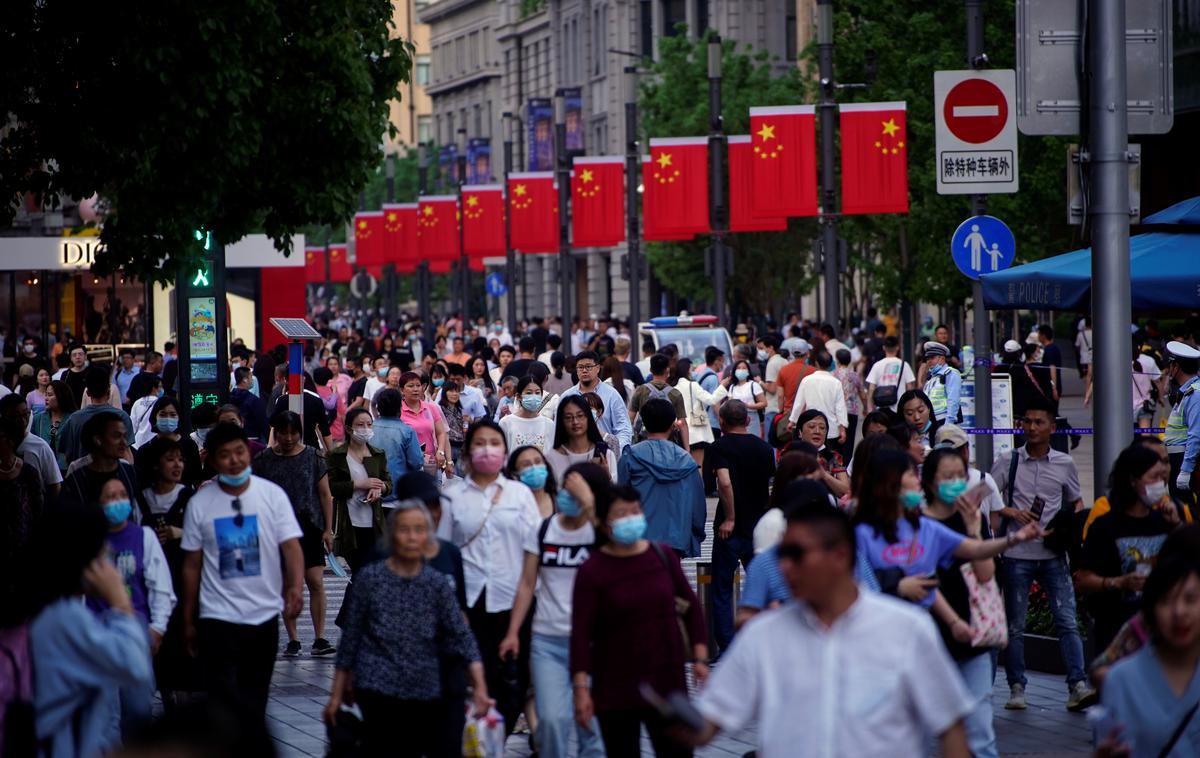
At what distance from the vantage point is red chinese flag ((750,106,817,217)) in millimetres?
31859

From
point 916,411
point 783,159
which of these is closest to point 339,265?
point 783,159

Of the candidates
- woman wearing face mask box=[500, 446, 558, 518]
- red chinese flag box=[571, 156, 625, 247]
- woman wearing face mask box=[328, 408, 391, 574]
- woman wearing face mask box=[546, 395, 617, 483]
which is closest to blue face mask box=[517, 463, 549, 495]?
woman wearing face mask box=[500, 446, 558, 518]

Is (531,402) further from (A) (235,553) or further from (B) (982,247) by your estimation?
(A) (235,553)

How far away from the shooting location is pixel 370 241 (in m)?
66.4

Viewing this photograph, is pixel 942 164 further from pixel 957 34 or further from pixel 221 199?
pixel 957 34

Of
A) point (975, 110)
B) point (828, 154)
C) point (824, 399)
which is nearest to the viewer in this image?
point (975, 110)

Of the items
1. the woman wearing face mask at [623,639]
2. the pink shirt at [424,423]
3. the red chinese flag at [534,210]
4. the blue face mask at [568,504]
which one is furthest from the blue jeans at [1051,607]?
the red chinese flag at [534,210]

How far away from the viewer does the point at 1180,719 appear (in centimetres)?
614

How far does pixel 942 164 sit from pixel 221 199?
5114 mm

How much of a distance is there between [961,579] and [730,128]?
4988 cm

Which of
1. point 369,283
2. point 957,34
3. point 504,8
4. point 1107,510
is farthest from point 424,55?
point 1107,510

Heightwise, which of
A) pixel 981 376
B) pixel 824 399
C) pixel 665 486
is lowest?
pixel 665 486

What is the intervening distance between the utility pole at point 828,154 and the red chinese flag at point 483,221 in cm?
2344

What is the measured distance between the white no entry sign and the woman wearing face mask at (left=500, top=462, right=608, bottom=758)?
6.75m
